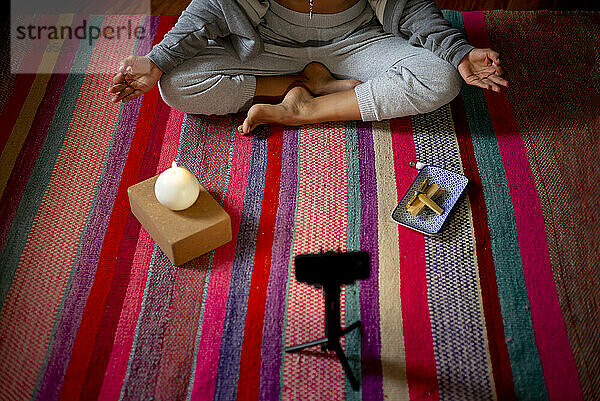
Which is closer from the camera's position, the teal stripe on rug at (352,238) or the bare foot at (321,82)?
the teal stripe on rug at (352,238)

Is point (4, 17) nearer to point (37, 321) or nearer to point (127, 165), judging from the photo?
point (127, 165)

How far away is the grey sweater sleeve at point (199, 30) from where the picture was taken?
1501 mm

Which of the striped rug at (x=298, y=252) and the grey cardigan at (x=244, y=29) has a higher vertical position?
the grey cardigan at (x=244, y=29)

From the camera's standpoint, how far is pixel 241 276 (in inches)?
49.8

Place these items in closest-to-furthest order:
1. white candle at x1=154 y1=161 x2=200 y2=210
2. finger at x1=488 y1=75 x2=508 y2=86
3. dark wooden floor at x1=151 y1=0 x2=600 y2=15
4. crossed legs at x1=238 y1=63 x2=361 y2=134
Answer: white candle at x1=154 y1=161 x2=200 y2=210, finger at x1=488 y1=75 x2=508 y2=86, crossed legs at x1=238 y1=63 x2=361 y2=134, dark wooden floor at x1=151 y1=0 x2=600 y2=15

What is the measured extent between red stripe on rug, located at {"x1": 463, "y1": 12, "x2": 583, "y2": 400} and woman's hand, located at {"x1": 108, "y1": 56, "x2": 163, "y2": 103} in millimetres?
912

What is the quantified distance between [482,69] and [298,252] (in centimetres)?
67

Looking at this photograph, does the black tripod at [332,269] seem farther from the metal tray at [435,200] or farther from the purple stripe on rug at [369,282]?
the metal tray at [435,200]

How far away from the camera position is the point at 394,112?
60.4 inches

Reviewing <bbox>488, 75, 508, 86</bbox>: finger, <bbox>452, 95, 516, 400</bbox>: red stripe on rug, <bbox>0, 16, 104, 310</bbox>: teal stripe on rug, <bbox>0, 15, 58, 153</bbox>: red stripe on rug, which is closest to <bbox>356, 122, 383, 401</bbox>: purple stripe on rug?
<bbox>452, 95, 516, 400</bbox>: red stripe on rug

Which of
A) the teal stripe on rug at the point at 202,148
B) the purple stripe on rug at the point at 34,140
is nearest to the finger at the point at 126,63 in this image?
the teal stripe on rug at the point at 202,148

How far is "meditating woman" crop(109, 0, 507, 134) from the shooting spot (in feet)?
4.93

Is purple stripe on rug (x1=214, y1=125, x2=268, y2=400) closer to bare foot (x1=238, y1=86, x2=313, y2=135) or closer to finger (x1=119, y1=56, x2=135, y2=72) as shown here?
bare foot (x1=238, y1=86, x2=313, y2=135)

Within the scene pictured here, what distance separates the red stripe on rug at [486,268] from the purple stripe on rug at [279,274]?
41 cm
